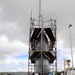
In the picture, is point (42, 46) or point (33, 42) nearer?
point (42, 46)

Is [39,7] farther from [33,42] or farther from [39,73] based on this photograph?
[39,73]

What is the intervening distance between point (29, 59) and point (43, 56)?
205cm

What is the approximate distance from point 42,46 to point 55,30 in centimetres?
269

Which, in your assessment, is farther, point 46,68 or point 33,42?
point 33,42

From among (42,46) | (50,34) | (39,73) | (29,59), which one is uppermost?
(50,34)

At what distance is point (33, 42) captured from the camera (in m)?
25.8

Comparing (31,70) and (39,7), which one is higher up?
(39,7)

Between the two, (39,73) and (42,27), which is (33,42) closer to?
(42,27)

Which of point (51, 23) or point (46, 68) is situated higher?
point (51, 23)

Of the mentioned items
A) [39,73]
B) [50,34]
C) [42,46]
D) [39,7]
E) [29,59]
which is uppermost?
[39,7]

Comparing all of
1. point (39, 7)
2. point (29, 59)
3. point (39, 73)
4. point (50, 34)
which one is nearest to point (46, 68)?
point (39, 73)

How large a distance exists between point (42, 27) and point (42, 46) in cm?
236

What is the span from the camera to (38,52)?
24.2m

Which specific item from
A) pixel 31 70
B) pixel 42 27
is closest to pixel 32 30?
pixel 42 27
